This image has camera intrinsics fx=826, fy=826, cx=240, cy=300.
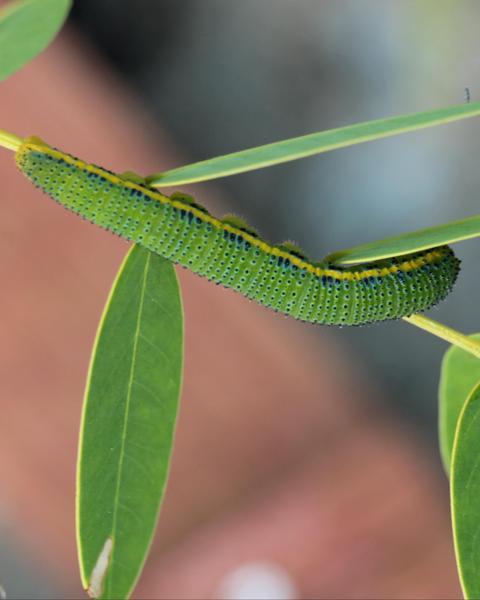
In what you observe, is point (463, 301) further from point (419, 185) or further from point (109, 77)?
→ point (109, 77)

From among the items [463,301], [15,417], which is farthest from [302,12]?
[15,417]

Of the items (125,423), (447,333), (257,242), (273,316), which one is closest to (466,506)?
(447,333)

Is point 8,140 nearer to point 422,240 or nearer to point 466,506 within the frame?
point 422,240

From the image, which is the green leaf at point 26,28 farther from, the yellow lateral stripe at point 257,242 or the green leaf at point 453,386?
the green leaf at point 453,386

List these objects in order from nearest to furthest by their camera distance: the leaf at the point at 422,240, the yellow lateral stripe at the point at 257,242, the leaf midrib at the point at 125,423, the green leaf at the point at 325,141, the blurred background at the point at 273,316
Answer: the green leaf at the point at 325,141
the leaf at the point at 422,240
the leaf midrib at the point at 125,423
the yellow lateral stripe at the point at 257,242
the blurred background at the point at 273,316

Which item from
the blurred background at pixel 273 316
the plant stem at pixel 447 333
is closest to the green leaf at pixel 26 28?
the plant stem at pixel 447 333

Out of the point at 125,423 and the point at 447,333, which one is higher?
the point at 447,333
